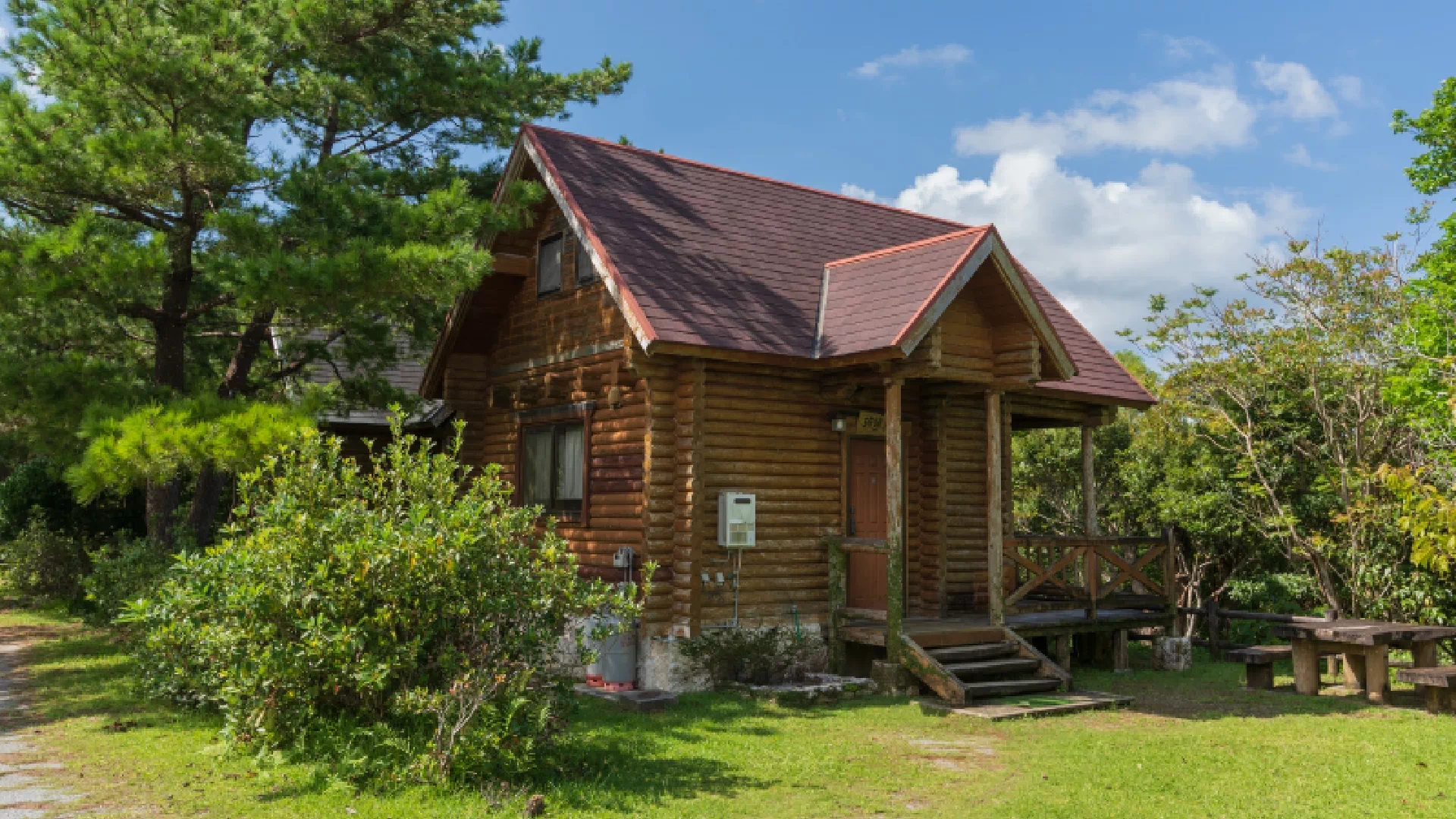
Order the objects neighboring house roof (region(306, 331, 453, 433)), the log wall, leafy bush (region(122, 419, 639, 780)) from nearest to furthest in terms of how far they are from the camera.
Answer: leafy bush (region(122, 419, 639, 780)) < the log wall < neighboring house roof (region(306, 331, 453, 433))

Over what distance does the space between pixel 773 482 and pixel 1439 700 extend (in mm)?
7508

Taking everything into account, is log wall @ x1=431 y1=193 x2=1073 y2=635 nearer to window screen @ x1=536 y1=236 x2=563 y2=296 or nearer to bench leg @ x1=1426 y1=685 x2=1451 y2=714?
window screen @ x1=536 y1=236 x2=563 y2=296

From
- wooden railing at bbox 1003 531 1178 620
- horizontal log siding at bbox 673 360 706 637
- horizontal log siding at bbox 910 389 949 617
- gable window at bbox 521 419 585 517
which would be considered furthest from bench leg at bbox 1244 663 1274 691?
gable window at bbox 521 419 585 517

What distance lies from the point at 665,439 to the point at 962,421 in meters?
4.82

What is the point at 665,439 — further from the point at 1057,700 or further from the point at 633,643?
the point at 1057,700

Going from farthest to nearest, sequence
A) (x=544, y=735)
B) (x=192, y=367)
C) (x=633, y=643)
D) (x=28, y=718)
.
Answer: (x=192, y=367)
(x=633, y=643)
(x=28, y=718)
(x=544, y=735)

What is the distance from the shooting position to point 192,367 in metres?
18.1

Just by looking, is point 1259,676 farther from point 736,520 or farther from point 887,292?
point 736,520

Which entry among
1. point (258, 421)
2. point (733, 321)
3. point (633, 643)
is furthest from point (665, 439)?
point (258, 421)

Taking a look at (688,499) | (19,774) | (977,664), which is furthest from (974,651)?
(19,774)

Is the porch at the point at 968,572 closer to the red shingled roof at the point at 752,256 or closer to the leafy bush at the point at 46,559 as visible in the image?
the red shingled roof at the point at 752,256

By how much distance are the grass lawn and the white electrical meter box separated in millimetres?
1736

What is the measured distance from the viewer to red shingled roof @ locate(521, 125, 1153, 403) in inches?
484

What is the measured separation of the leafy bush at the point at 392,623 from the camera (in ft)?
25.2
